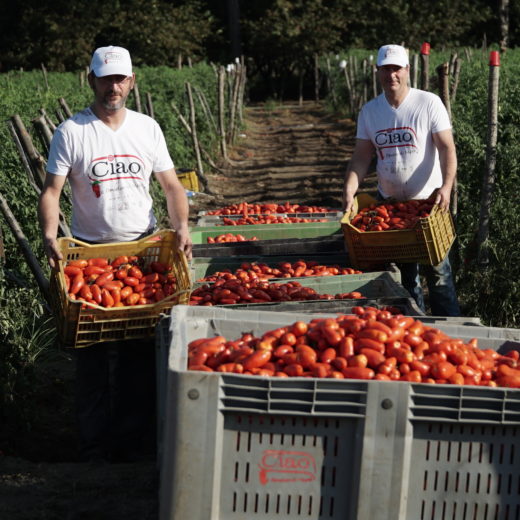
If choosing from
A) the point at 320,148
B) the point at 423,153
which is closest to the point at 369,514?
the point at 423,153

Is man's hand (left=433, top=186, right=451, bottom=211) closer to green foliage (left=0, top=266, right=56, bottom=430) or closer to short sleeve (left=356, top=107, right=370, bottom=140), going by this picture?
short sleeve (left=356, top=107, right=370, bottom=140)

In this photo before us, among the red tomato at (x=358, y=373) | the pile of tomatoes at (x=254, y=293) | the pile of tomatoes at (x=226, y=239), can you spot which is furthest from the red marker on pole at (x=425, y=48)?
the red tomato at (x=358, y=373)

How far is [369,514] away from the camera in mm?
3443

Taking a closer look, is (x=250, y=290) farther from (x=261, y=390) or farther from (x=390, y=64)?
(x=261, y=390)

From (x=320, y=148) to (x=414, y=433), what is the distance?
66.0 ft

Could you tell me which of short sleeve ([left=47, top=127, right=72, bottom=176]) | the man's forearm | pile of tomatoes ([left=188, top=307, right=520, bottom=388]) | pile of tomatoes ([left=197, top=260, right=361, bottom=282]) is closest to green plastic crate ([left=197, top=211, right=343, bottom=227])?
pile of tomatoes ([left=197, top=260, right=361, bottom=282])

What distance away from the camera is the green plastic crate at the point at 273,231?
843 cm

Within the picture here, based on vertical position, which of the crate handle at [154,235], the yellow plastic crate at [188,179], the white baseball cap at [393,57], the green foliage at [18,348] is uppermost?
the white baseball cap at [393,57]

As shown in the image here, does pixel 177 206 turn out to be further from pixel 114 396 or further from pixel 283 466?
pixel 283 466

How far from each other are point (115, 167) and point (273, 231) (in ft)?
10.8

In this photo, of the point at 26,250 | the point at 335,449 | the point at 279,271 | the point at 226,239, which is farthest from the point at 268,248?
the point at 335,449

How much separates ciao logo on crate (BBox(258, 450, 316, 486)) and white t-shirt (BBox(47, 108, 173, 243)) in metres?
2.40

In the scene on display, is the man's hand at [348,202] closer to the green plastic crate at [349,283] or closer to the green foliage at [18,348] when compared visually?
the green plastic crate at [349,283]

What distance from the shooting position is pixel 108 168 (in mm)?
5352
